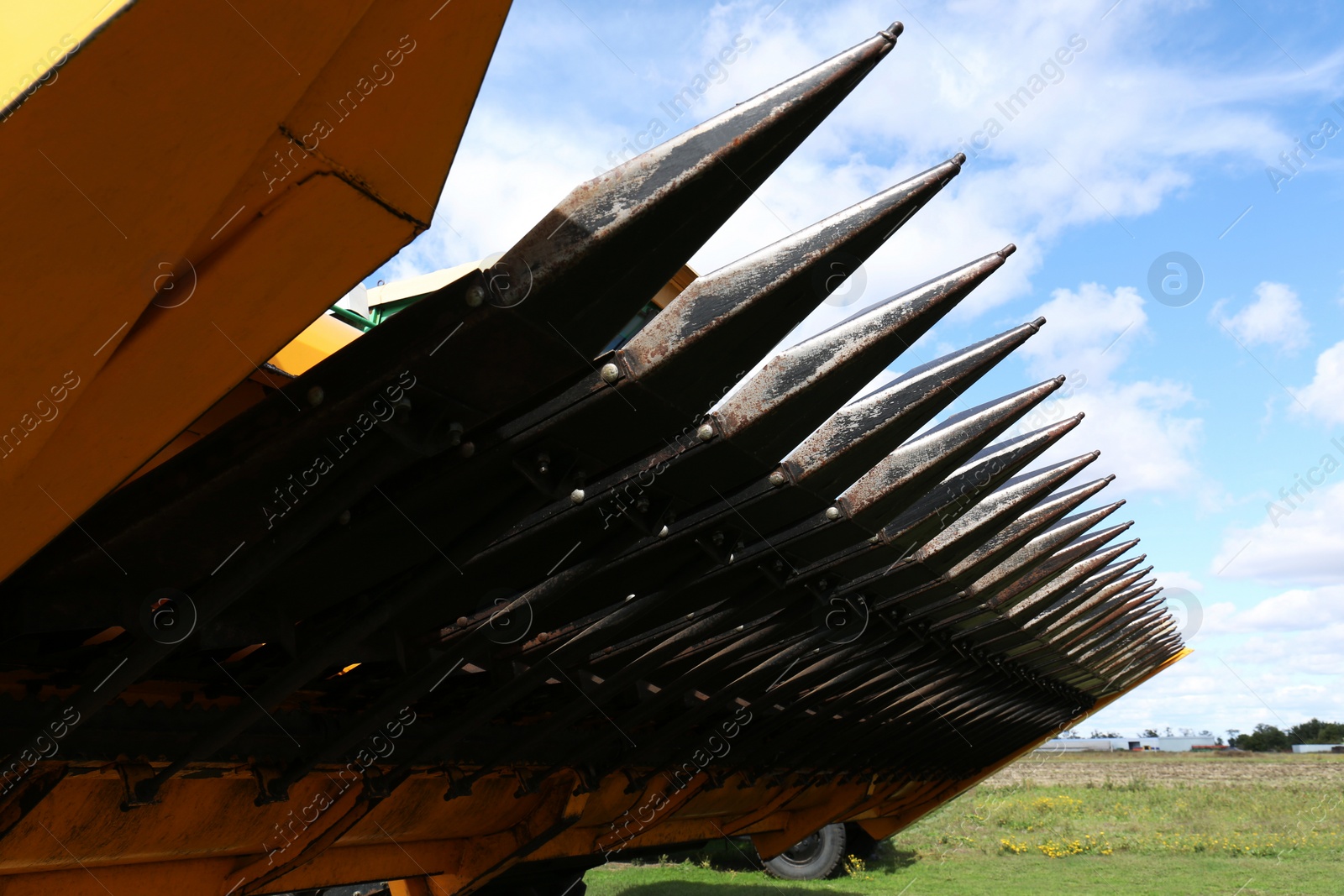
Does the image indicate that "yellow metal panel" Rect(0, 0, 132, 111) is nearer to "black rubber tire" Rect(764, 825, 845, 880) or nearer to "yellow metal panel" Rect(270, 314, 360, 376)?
"yellow metal panel" Rect(270, 314, 360, 376)

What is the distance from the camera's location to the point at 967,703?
11.1 m

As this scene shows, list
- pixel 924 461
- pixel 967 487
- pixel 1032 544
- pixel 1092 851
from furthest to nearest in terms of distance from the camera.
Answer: pixel 1092 851
pixel 1032 544
pixel 967 487
pixel 924 461

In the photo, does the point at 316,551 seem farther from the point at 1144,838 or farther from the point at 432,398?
the point at 1144,838

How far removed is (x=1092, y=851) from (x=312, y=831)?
15870 mm

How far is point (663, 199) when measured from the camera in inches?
101

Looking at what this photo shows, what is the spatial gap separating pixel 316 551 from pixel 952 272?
2615 mm

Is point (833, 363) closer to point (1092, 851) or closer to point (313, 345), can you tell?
point (313, 345)

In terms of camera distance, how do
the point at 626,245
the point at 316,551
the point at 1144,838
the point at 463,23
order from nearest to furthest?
the point at 463,23
the point at 626,245
the point at 316,551
the point at 1144,838

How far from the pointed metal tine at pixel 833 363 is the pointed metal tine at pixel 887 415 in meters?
0.51

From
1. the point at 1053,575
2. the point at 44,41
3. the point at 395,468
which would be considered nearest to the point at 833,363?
the point at 395,468

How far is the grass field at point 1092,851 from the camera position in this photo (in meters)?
13.2

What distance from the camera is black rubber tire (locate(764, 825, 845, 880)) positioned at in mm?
14523

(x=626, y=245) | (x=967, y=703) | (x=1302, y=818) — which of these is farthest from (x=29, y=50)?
(x=1302, y=818)

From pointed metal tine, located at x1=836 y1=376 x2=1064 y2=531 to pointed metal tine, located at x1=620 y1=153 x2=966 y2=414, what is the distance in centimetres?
189
